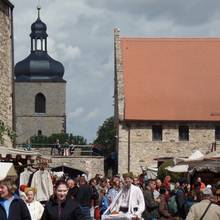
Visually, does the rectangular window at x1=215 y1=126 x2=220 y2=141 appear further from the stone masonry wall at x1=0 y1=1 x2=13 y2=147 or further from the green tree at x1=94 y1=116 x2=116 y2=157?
the green tree at x1=94 y1=116 x2=116 y2=157

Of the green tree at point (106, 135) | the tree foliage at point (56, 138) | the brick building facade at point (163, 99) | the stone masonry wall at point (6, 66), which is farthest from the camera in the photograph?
→ the tree foliage at point (56, 138)

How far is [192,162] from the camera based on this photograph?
2266 centimetres

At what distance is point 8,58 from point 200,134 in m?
20.6

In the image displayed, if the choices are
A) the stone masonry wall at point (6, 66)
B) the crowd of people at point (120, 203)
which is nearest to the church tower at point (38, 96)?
the stone masonry wall at point (6, 66)

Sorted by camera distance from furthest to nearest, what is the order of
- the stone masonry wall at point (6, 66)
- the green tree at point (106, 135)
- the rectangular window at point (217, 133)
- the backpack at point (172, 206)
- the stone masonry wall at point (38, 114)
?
the stone masonry wall at point (38, 114), the green tree at point (106, 135), the rectangular window at point (217, 133), the stone masonry wall at point (6, 66), the backpack at point (172, 206)

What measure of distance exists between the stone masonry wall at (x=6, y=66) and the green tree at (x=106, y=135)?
5326 centimetres

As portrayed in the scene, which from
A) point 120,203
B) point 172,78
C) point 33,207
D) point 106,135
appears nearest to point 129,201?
point 120,203

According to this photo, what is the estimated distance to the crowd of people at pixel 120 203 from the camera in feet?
34.1

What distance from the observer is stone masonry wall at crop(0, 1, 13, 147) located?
109ft

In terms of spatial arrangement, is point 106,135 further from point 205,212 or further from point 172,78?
point 205,212

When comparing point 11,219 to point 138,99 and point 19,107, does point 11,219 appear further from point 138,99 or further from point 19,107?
point 19,107

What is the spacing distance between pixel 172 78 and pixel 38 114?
177ft

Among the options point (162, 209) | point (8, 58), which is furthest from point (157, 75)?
point (162, 209)

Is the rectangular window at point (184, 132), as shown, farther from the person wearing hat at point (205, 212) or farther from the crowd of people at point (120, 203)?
the person wearing hat at point (205, 212)
